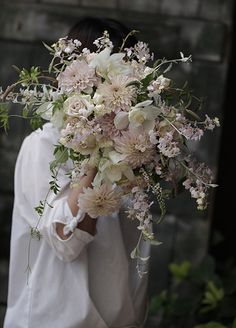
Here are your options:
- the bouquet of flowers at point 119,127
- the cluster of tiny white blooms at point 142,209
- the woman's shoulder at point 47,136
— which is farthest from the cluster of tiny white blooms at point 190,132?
the woman's shoulder at point 47,136

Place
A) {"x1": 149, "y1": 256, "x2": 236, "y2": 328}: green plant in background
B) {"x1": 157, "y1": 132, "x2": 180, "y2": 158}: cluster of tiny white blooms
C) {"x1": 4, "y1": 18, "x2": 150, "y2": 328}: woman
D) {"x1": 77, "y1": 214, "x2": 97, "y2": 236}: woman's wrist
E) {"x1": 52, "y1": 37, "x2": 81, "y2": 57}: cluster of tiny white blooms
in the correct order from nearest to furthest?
1. {"x1": 157, "y1": 132, "x2": 180, "y2": 158}: cluster of tiny white blooms
2. {"x1": 52, "y1": 37, "x2": 81, "y2": 57}: cluster of tiny white blooms
3. {"x1": 77, "y1": 214, "x2": 97, "y2": 236}: woman's wrist
4. {"x1": 4, "y1": 18, "x2": 150, "y2": 328}: woman
5. {"x1": 149, "y1": 256, "x2": 236, "y2": 328}: green plant in background

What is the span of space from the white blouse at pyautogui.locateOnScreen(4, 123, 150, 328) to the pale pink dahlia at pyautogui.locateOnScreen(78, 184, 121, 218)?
22 cm

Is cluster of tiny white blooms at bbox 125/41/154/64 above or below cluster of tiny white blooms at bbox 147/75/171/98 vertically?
above

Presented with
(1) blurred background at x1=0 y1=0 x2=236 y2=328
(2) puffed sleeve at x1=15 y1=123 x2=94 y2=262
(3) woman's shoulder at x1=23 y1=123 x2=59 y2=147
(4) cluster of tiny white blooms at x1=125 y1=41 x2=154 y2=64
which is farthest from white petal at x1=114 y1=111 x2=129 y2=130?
(1) blurred background at x1=0 y1=0 x2=236 y2=328

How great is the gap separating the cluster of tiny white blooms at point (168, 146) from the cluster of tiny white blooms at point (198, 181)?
144 mm

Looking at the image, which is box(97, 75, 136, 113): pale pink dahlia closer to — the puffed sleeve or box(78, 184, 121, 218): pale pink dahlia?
box(78, 184, 121, 218): pale pink dahlia

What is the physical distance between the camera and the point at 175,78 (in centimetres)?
514

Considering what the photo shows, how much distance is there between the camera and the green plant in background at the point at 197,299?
5.04m

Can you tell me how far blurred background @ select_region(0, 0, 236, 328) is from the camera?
5.10 meters

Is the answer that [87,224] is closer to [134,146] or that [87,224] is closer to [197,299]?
[134,146]

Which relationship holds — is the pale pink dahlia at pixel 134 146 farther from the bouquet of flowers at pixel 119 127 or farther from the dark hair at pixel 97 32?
the dark hair at pixel 97 32

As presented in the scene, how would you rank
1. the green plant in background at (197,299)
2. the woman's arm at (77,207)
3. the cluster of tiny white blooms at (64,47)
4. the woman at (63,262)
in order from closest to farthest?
the cluster of tiny white blooms at (64,47), the woman's arm at (77,207), the woman at (63,262), the green plant in background at (197,299)

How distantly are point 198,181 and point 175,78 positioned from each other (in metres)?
2.47

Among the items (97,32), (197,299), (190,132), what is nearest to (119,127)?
(190,132)
